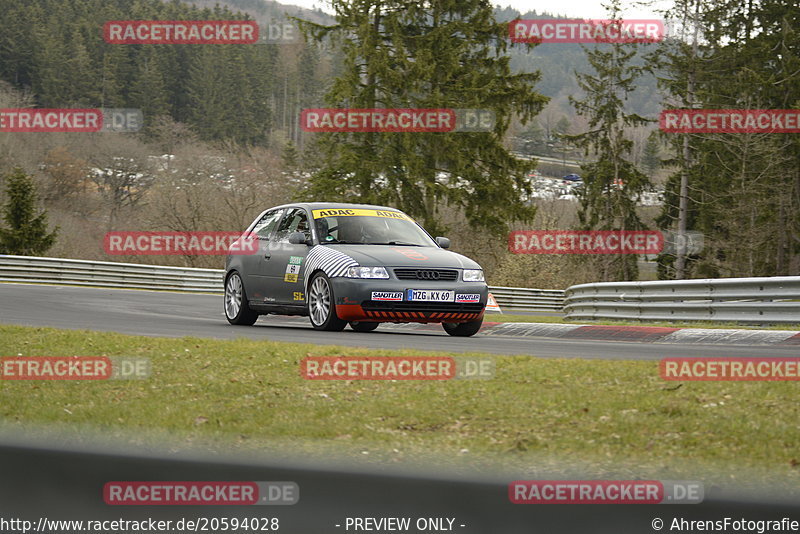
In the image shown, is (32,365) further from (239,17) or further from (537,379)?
(239,17)

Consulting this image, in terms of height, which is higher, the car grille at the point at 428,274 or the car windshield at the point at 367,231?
the car windshield at the point at 367,231

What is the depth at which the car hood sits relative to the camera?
1230 cm

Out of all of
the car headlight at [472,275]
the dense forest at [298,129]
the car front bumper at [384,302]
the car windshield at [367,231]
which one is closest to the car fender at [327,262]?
the car front bumper at [384,302]

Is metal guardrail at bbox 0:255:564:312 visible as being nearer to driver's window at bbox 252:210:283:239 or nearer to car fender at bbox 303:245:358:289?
driver's window at bbox 252:210:283:239

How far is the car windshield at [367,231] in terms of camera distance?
43.9 ft

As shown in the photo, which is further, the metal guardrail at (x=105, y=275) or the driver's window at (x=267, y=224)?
the metal guardrail at (x=105, y=275)

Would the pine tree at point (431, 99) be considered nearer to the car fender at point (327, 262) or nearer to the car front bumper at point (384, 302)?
the car fender at point (327, 262)

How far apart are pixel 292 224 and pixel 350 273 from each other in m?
2.19

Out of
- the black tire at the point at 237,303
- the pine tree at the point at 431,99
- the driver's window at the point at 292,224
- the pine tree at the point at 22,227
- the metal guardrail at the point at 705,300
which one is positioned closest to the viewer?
the metal guardrail at the point at 705,300

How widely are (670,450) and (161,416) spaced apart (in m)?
2.71

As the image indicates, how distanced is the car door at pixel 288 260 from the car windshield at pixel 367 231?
0.83 feet

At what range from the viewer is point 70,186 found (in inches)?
3118

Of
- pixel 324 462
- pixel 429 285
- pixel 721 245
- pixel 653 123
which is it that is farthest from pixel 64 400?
Answer: pixel 653 123

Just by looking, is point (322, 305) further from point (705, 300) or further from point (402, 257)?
point (705, 300)
